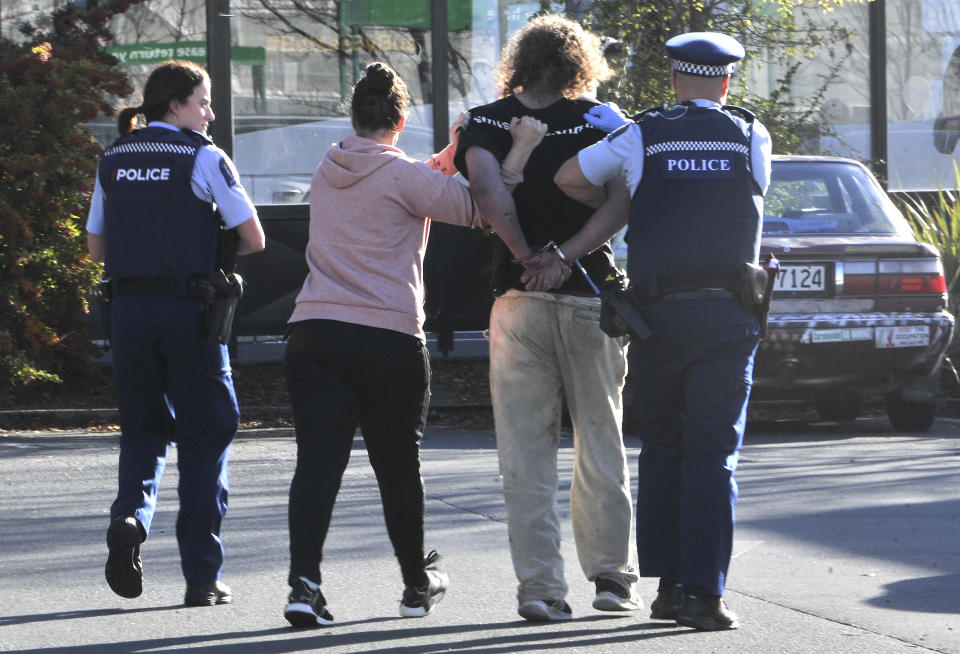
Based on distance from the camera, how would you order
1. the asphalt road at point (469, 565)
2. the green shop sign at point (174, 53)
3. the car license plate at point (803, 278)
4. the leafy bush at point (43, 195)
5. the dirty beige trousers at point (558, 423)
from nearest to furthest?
the asphalt road at point (469, 565) → the dirty beige trousers at point (558, 423) → the car license plate at point (803, 278) → the leafy bush at point (43, 195) → the green shop sign at point (174, 53)

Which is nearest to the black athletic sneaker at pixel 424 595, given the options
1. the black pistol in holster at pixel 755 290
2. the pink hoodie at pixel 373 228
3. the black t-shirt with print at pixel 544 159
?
the pink hoodie at pixel 373 228

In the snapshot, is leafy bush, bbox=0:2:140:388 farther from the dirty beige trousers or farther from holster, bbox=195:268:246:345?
the dirty beige trousers

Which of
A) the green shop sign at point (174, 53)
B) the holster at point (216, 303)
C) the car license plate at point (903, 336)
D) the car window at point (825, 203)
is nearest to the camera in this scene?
the holster at point (216, 303)

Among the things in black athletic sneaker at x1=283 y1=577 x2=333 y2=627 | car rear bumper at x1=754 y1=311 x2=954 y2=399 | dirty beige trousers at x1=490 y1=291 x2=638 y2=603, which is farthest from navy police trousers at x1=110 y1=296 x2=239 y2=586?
car rear bumper at x1=754 y1=311 x2=954 y2=399

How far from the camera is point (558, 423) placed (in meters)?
5.14

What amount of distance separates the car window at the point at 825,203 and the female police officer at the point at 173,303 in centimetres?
505

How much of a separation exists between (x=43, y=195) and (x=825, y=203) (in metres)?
5.13

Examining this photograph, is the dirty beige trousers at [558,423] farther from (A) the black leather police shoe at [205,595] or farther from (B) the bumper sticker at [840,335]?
(B) the bumper sticker at [840,335]

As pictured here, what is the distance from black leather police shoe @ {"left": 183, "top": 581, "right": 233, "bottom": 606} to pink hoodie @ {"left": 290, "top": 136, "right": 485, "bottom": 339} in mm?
1005

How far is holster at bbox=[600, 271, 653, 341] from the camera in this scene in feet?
15.9

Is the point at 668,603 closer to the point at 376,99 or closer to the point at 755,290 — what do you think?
the point at 755,290

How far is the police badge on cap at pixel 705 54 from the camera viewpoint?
4.91 m

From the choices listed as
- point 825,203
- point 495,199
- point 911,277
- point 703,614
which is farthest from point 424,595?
point 825,203

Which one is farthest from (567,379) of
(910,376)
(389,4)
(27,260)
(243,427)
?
(389,4)
